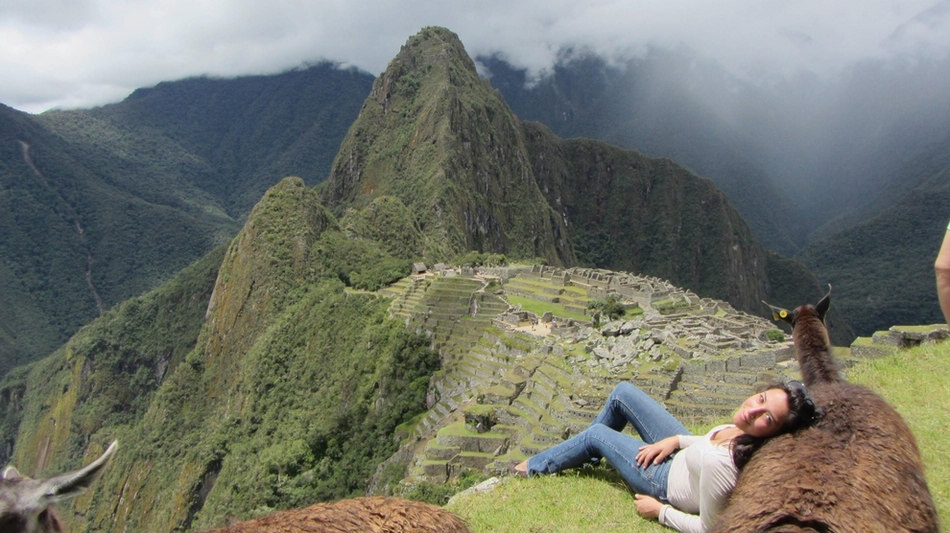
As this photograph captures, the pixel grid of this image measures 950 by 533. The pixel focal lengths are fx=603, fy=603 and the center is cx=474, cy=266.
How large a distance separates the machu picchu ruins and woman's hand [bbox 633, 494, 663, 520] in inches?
85.2

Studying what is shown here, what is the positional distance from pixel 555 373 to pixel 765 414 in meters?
12.5

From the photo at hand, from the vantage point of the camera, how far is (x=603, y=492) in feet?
18.8

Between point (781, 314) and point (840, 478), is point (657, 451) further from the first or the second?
point (840, 478)

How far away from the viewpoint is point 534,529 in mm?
5277

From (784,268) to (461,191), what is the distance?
74090 mm

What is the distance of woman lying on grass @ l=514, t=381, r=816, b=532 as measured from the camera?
338 cm

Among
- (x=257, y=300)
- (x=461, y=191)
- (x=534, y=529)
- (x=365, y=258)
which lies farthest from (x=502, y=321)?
(x=461, y=191)

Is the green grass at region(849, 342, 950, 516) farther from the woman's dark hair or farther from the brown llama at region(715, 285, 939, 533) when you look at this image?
the woman's dark hair

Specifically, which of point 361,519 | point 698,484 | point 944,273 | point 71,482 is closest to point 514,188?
point 698,484

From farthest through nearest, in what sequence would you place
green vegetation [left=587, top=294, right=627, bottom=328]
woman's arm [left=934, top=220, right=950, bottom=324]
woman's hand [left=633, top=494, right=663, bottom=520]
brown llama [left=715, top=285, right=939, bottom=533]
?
green vegetation [left=587, top=294, right=627, bottom=328] → woman's hand [left=633, top=494, right=663, bottom=520] → woman's arm [left=934, top=220, right=950, bottom=324] → brown llama [left=715, top=285, right=939, bottom=533]

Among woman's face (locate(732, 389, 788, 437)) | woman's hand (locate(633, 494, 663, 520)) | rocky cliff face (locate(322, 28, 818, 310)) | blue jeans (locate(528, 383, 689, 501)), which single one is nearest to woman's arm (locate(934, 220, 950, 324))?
woman's face (locate(732, 389, 788, 437))

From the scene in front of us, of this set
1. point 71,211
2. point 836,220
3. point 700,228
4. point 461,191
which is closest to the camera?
point 461,191

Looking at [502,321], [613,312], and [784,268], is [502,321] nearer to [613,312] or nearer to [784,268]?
[613,312]

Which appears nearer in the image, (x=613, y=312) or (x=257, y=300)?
(x=613, y=312)
